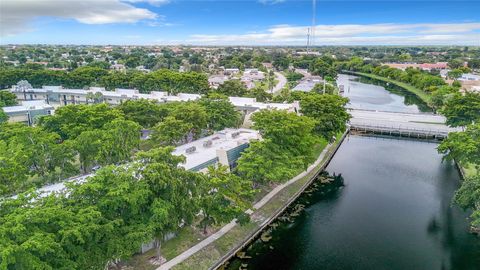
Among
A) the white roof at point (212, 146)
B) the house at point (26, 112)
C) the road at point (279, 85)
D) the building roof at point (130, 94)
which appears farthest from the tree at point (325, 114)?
the road at point (279, 85)

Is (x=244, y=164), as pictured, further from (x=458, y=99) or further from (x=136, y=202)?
(x=458, y=99)

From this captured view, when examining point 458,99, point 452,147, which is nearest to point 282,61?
point 458,99

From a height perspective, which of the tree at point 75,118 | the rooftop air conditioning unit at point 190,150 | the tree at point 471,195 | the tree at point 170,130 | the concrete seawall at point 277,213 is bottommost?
the concrete seawall at point 277,213

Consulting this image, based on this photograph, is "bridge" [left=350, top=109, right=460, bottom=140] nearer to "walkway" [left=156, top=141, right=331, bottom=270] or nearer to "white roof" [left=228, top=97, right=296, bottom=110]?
"white roof" [left=228, top=97, right=296, bottom=110]

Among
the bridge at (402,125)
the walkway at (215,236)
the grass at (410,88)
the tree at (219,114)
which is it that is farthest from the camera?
the grass at (410,88)

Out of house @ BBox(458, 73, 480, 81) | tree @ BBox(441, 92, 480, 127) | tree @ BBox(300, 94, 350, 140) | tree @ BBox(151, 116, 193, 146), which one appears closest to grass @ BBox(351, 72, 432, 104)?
house @ BBox(458, 73, 480, 81)

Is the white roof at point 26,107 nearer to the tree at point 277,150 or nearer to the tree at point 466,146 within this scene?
the tree at point 277,150
